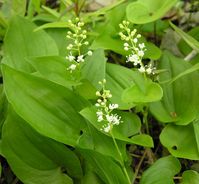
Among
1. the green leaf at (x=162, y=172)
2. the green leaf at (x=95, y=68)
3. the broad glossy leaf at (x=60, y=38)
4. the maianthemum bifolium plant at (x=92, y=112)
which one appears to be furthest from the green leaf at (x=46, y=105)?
the broad glossy leaf at (x=60, y=38)

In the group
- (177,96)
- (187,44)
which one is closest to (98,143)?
(177,96)

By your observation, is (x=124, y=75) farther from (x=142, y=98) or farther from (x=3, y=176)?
(x=3, y=176)

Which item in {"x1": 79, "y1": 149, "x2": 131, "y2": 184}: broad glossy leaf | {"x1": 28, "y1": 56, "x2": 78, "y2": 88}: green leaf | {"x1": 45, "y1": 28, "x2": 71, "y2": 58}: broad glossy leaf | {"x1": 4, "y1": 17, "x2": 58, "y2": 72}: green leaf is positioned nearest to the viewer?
{"x1": 79, "y1": 149, "x2": 131, "y2": 184}: broad glossy leaf

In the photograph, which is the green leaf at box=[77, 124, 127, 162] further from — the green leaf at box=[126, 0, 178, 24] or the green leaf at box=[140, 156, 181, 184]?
the green leaf at box=[126, 0, 178, 24]

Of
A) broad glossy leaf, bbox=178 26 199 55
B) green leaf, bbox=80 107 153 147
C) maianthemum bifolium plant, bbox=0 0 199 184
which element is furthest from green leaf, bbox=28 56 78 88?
broad glossy leaf, bbox=178 26 199 55

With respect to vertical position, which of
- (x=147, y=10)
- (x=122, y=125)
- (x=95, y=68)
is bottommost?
(x=122, y=125)

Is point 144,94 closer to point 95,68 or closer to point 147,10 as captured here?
point 95,68
